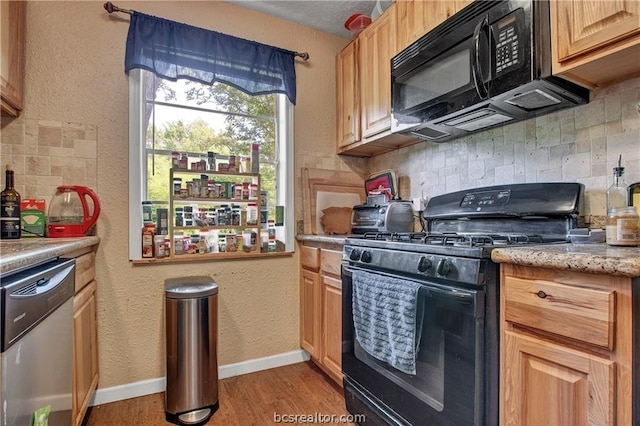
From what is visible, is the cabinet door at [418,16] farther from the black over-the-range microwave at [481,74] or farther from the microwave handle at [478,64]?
the microwave handle at [478,64]

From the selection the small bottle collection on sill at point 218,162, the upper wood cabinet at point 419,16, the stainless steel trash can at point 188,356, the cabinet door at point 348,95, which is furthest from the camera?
the cabinet door at point 348,95

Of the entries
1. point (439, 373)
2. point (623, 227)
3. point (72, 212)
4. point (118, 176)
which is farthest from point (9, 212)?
point (623, 227)

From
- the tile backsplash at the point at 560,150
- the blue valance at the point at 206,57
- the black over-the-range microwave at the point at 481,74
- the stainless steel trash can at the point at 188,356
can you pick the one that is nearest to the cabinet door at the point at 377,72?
the black over-the-range microwave at the point at 481,74

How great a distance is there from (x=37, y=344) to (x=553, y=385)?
4.80 feet

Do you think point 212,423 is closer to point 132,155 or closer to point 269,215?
point 269,215

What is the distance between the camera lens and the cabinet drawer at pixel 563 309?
78cm

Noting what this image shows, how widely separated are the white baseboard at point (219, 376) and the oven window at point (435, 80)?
6.14ft

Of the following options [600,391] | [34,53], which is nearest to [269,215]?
[34,53]

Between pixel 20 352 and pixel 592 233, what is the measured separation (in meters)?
1.80

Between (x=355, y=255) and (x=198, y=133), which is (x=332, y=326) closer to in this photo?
(x=355, y=255)

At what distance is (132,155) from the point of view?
2.00 meters

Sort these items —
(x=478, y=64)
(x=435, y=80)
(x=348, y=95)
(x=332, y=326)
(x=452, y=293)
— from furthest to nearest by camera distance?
(x=348, y=95)
(x=332, y=326)
(x=435, y=80)
(x=478, y=64)
(x=452, y=293)

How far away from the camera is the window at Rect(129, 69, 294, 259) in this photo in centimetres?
202

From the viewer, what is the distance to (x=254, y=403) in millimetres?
1862
